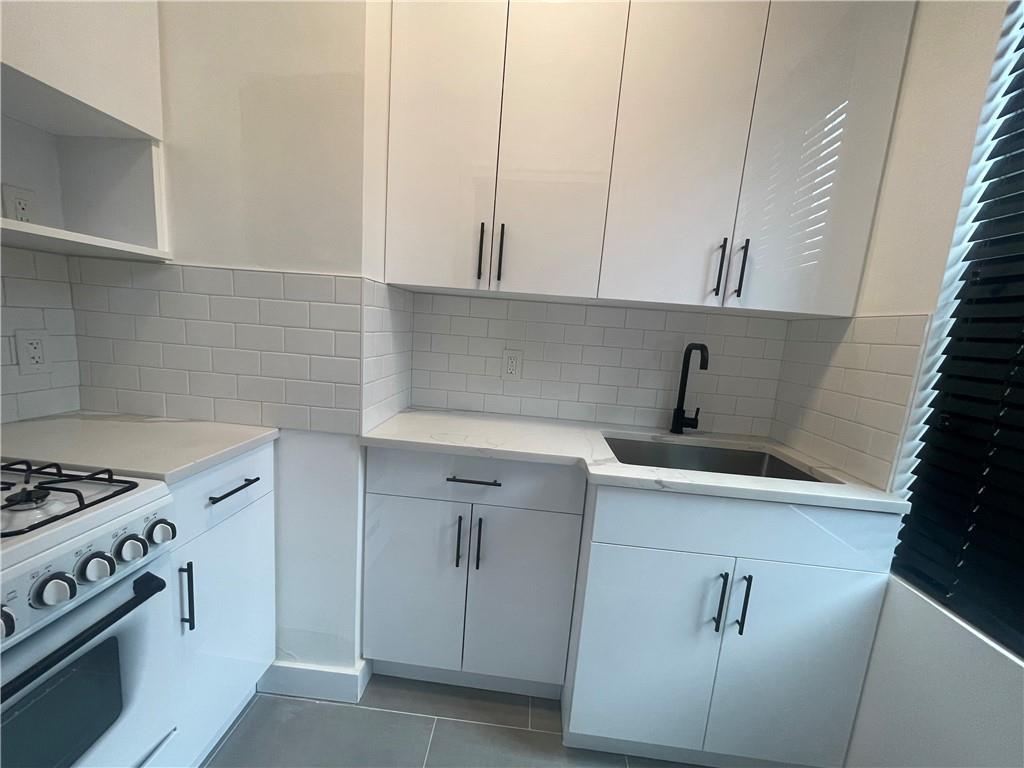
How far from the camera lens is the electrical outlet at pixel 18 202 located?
1.15 m

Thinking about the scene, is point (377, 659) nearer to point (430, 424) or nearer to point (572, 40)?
point (430, 424)

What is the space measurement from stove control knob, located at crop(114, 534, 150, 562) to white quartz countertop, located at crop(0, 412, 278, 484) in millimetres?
147

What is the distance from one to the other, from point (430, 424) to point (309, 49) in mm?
1242

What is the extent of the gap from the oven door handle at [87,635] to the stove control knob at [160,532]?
0.08 meters

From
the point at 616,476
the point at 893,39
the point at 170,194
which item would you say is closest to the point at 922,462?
the point at 616,476

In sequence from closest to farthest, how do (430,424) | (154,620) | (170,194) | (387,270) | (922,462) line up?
(154,620), (922,462), (170,194), (387,270), (430,424)

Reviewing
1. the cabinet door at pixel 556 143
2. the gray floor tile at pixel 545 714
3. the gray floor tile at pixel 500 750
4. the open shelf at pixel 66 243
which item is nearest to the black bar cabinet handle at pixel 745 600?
the gray floor tile at pixel 500 750

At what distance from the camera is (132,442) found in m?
1.13

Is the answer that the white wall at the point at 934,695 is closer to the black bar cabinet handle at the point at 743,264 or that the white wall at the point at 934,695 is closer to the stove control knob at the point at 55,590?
the black bar cabinet handle at the point at 743,264

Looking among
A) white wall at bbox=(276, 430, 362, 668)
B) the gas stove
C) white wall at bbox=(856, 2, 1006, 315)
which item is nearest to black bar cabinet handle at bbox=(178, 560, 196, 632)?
the gas stove

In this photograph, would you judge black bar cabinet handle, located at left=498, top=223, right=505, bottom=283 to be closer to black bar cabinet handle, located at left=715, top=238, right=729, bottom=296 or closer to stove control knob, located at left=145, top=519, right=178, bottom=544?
black bar cabinet handle, located at left=715, top=238, right=729, bottom=296

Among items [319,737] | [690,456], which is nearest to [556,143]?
[690,456]

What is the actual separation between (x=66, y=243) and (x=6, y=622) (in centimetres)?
96

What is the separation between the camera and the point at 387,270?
145cm
